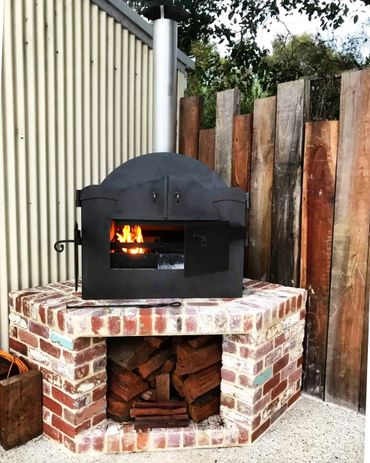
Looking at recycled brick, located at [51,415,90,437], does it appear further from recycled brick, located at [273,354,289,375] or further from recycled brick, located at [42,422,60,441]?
recycled brick, located at [273,354,289,375]

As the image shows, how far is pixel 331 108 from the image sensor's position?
106 inches

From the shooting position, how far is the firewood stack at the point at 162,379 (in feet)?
5.82

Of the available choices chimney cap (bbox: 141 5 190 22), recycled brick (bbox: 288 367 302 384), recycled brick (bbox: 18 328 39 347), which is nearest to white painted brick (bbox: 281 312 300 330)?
recycled brick (bbox: 288 367 302 384)

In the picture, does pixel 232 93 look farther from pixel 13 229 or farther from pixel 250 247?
pixel 13 229

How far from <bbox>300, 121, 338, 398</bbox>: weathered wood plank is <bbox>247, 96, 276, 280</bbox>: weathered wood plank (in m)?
0.22

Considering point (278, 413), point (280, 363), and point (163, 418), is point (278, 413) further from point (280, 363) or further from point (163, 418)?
point (163, 418)

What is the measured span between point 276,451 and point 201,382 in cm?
43

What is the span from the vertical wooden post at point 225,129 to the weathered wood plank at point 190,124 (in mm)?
213

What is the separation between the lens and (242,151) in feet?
7.69

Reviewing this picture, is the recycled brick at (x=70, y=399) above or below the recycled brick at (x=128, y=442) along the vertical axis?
above

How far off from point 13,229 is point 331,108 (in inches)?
87.4

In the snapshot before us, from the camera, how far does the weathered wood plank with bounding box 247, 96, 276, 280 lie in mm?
2221

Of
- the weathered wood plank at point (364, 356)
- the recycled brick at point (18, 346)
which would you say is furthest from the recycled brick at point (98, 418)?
the weathered wood plank at point (364, 356)

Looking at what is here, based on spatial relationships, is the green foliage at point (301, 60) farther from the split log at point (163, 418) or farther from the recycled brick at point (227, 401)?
the split log at point (163, 418)
